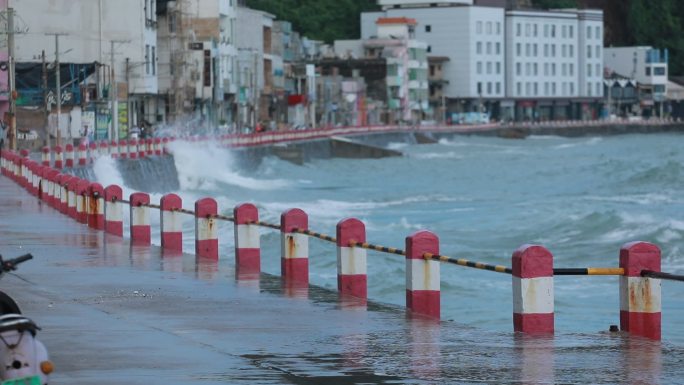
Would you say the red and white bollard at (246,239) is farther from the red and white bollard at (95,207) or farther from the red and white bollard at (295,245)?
the red and white bollard at (95,207)

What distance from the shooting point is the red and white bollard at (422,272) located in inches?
648

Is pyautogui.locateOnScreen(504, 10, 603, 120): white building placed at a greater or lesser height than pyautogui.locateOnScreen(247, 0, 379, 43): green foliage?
lesser

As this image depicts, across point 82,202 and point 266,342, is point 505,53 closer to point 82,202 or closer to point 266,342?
point 82,202

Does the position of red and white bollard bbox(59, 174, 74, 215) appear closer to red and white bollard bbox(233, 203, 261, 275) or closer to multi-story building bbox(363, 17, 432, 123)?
red and white bollard bbox(233, 203, 261, 275)

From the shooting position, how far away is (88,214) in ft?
96.3

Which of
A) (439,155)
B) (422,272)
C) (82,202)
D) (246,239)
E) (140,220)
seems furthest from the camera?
(439,155)

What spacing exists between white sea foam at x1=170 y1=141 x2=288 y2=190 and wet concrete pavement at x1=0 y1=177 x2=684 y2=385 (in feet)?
175

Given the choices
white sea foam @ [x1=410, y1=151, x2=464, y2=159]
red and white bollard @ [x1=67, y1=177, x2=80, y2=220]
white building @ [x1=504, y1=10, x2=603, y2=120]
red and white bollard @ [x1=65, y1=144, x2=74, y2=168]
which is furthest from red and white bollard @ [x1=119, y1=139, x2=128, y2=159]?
white building @ [x1=504, y1=10, x2=603, y2=120]

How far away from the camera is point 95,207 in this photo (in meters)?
28.9

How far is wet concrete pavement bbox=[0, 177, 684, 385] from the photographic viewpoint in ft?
37.9

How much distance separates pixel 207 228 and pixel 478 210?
3639cm

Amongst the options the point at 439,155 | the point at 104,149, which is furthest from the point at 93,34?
the point at 439,155

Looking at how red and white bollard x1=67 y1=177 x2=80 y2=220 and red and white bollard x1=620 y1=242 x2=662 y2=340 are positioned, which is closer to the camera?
red and white bollard x1=620 y1=242 x2=662 y2=340

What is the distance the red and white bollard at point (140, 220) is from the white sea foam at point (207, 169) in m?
44.5
